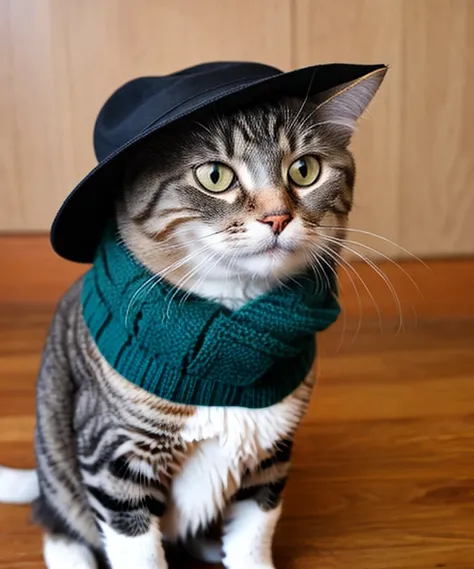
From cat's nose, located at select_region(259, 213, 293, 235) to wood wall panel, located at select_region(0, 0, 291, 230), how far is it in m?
1.18

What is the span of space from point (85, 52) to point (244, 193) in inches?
49.2

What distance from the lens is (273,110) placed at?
2.82ft

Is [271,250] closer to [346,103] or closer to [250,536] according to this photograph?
[346,103]

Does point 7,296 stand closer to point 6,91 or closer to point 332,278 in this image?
point 6,91

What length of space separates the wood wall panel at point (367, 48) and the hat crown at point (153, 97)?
969 millimetres

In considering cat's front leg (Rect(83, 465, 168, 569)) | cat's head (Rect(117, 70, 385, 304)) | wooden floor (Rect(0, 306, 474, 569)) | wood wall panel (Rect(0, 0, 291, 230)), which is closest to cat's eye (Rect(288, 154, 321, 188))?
cat's head (Rect(117, 70, 385, 304))

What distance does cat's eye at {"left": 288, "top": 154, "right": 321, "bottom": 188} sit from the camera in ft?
2.80

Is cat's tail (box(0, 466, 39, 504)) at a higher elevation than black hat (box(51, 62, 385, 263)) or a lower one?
lower

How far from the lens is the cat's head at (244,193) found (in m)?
0.81

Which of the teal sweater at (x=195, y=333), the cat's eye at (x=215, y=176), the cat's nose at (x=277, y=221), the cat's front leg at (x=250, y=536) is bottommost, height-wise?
the cat's front leg at (x=250, y=536)

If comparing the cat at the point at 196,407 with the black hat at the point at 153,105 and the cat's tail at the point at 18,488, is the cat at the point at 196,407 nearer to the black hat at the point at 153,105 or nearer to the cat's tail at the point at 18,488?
the black hat at the point at 153,105

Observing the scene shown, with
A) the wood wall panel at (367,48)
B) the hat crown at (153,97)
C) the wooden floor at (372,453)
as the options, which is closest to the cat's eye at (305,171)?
the hat crown at (153,97)

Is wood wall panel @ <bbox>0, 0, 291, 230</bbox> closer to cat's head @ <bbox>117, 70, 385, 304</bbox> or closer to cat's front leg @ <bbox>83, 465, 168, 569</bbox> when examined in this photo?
cat's head @ <bbox>117, 70, 385, 304</bbox>

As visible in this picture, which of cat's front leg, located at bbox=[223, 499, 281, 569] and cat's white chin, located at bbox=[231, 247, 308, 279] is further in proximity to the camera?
cat's front leg, located at bbox=[223, 499, 281, 569]
